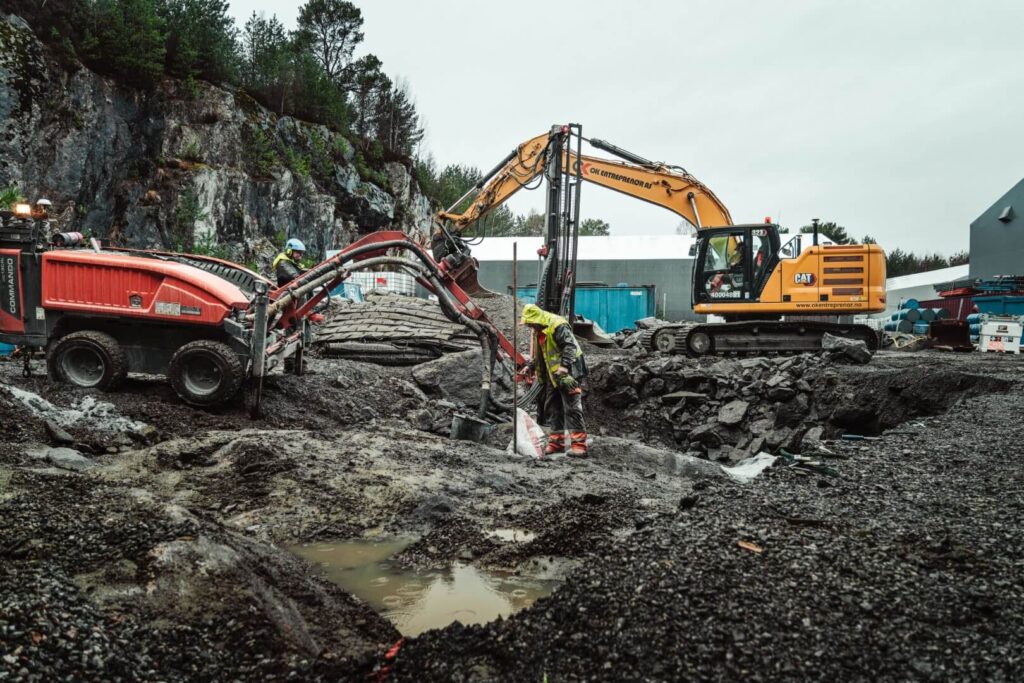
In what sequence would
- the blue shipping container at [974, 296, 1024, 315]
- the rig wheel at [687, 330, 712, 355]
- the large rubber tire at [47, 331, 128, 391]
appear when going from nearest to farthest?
the large rubber tire at [47, 331, 128, 391]
the rig wheel at [687, 330, 712, 355]
the blue shipping container at [974, 296, 1024, 315]

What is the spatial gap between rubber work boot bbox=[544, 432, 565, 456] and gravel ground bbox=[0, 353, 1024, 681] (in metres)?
1.48

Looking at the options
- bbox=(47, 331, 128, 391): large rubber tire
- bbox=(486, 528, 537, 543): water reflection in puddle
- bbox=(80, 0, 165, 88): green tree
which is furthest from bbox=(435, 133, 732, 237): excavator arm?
bbox=(80, 0, 165, 88): green tree

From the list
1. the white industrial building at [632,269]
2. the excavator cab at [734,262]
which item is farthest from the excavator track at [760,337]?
the white industrial building at [632,269]

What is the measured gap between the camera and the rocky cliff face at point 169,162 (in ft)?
62.4

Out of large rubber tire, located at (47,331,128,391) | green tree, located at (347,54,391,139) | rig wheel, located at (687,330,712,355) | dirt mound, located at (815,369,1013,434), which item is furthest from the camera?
green tree, located at (347,54,391,139)

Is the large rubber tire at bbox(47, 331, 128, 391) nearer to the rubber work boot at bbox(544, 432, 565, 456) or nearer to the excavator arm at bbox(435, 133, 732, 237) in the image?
the rubber work boot at bbox(544, 432, 565, 456)

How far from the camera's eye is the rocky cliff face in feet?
62.4

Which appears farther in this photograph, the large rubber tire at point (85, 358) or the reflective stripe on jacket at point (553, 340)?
the large rubber tire at point (85, 358)

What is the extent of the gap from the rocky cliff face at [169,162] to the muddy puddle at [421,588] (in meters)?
17.5

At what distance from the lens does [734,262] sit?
13.4 meters

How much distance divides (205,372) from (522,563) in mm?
5126

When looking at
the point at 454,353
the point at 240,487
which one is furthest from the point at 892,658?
the point at 454,353

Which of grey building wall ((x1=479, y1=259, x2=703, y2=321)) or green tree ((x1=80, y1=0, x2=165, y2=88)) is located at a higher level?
green tree ((x1=80, y1=0, x2=165, y2=88))

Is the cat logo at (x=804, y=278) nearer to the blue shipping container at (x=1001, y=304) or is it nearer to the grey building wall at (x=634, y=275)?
the blue shipping container at (x=1001, y=304)
